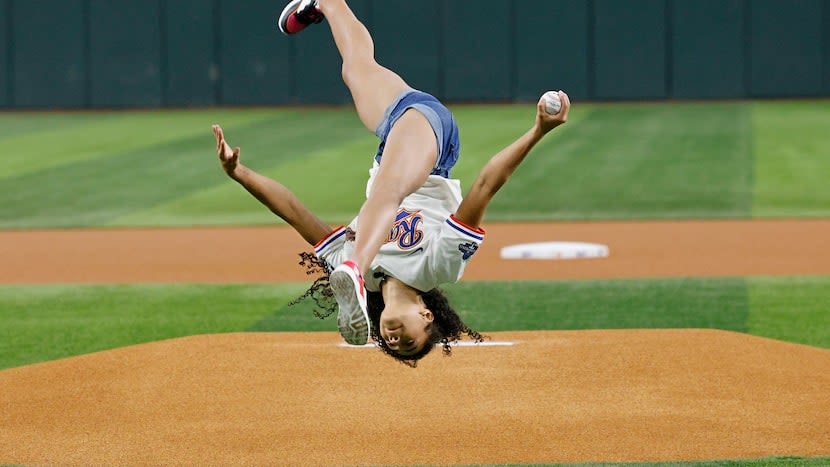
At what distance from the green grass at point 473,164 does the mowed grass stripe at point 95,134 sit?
0.15ft

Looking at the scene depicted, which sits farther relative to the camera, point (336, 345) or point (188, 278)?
point (188, 278)

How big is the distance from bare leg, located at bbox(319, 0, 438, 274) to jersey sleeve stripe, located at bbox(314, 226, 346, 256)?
58cm

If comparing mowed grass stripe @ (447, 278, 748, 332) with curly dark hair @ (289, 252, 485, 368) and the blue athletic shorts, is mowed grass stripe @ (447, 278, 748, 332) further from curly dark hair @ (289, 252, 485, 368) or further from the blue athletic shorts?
the blue athletic shorts

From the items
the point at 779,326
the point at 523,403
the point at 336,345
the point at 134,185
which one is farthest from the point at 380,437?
the point at 134,185

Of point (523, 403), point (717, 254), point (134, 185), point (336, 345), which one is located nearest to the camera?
point (523, 403)

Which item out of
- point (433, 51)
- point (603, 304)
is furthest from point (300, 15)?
point (433, 51)

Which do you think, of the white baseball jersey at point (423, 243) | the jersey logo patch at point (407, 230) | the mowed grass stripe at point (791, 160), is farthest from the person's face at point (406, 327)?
the mowed grass stripe at point (791, 160)

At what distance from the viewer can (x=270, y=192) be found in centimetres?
720

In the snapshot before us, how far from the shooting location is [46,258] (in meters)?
14.7

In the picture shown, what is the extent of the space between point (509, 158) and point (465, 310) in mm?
4881

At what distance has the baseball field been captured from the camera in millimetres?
7359

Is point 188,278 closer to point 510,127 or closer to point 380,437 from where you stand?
point 380,437

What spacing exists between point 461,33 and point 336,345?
2160cm

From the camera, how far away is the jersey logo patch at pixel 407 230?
23.5 feet
